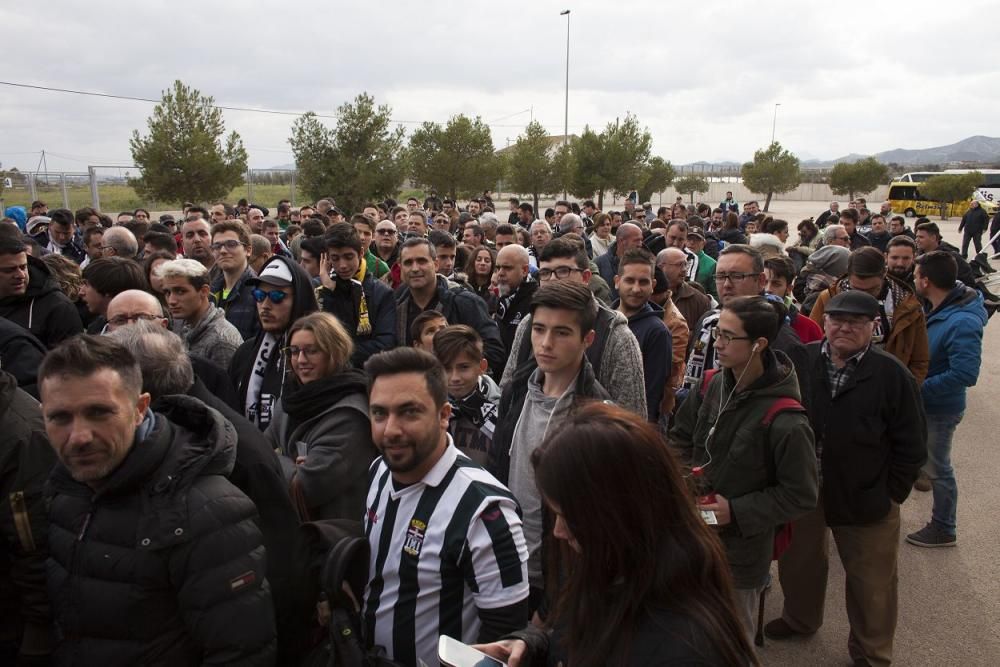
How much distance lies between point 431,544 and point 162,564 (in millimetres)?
812

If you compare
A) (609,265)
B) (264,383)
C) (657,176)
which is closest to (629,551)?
(264,383)

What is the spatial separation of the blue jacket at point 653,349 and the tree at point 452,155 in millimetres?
26976

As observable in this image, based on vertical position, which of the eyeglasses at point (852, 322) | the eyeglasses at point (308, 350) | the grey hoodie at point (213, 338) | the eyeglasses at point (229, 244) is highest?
the eyeglasses at point (229, 244)

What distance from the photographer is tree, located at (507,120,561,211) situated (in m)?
33.3

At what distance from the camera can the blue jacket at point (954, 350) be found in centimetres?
478

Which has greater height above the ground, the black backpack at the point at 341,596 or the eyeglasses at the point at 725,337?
the eyeglasses at the point at 725,337

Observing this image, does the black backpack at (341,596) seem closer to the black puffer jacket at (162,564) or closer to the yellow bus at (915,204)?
the black puffer jacket at (162,564)

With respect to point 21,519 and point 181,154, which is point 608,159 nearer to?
point 181,154

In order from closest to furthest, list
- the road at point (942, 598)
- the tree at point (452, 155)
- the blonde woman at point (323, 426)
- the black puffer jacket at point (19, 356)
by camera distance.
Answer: the blonde woman at point (323, 426)
the black puffer jacket at point (19, 356)
the road at point (942, 598)
the tree at point (452, 155)

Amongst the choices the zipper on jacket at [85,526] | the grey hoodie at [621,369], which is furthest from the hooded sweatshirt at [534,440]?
the zipper on jacket at [85,526]

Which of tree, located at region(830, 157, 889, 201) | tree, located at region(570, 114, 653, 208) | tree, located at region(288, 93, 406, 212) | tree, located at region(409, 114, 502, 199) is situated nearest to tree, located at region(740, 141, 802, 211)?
tree, located at region(830, 157, 889, 201)

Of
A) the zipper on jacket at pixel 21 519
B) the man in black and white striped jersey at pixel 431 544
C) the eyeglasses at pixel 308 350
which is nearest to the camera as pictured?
the man in black and white striped jersey at pixel 431 544

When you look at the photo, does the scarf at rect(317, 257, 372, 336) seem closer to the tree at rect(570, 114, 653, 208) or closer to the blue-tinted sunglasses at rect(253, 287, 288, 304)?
the blue-tinted sunglasses at rect(253, 287, 288, 304)

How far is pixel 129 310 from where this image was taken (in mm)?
3582
